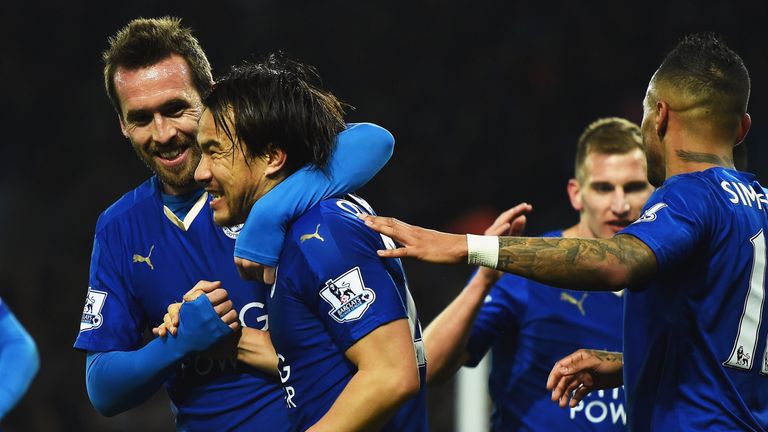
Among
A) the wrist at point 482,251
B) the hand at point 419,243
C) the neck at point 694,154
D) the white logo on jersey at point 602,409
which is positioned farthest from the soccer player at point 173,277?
the white logo on jersey at point 602,409

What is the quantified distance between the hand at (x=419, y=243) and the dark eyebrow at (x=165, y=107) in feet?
3.33

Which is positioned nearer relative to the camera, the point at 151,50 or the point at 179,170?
the point at 179,170

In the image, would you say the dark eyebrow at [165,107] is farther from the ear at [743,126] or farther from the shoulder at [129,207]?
the ear at [743,126]

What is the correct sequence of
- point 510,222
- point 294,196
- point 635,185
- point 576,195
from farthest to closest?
point 576,195
point 635,185
point 510,222
point 294,196

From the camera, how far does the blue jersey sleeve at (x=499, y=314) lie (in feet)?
13.3

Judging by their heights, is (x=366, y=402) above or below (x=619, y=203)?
above

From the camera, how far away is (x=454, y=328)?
386 centimetres

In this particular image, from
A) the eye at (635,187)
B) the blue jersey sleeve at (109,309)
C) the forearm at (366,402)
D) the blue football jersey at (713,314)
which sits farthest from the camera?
the eye at (635,187)

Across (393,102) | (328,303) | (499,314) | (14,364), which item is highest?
(328,303)

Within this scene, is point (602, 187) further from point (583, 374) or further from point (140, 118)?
point (140, 118)

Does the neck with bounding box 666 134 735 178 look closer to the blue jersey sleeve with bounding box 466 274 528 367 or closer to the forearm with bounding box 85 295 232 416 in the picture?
the blue jersey sleeve with bounding box 466 274 528 367

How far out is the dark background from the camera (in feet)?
27.7

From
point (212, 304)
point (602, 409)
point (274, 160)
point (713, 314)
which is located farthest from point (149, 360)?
point (602, 409)

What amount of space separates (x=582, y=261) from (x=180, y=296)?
1290 mm
